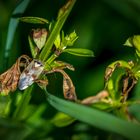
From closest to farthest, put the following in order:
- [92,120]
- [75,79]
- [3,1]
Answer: [92,120] → [75,79] → [3,1]

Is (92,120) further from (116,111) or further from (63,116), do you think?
(63,116)

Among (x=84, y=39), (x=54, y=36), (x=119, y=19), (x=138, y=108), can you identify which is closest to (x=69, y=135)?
(x=138, y=108)

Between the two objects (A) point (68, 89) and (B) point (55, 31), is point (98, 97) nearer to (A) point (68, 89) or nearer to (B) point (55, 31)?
(A) point (68, 89)

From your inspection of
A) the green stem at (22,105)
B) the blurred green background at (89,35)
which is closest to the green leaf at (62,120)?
the green stem at (22,105)

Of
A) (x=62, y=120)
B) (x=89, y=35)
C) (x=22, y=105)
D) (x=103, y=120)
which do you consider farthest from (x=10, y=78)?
(x=89, y=35)

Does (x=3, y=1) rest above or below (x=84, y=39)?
above

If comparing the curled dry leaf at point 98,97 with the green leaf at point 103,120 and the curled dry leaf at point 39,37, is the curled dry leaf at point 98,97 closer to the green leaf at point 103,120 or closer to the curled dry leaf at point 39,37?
the green leaf at point 103,120
